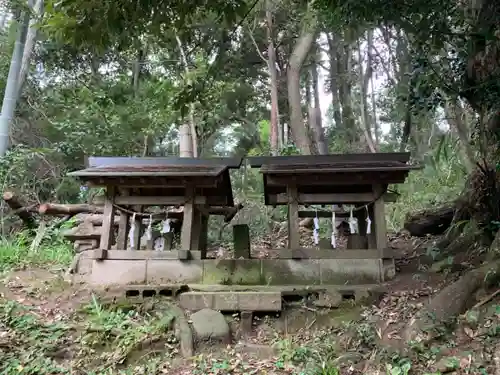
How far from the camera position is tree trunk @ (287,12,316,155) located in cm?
1377

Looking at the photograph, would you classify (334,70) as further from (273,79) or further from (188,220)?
(188,220)

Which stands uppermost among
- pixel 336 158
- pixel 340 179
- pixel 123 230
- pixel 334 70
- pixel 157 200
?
pixel 334 70

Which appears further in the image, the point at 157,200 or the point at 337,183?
A: the point at 157,200

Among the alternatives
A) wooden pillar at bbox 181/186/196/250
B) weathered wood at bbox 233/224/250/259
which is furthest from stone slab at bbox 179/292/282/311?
weathered wood at bbox 233/224/250/259

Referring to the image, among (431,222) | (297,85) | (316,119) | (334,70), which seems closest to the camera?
(431,222)

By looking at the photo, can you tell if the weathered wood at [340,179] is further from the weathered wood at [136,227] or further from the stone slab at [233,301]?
the weathered wood at [136,227]

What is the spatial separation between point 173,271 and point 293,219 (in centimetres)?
201

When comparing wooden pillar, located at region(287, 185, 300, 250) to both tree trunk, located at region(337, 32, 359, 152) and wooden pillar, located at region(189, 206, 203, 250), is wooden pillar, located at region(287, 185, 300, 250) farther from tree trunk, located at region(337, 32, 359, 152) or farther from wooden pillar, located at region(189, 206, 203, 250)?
A: tree trunk, located at region(337, 32, 359, 152)

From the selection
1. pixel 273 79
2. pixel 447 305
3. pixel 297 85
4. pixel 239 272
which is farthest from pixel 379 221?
pixel 273 79

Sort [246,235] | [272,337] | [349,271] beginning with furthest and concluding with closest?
1. [246,235]
2. [349,271]
3. [272,337]

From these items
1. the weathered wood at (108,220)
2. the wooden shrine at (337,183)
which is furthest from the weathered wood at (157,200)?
the wooden shrine at (337,183)

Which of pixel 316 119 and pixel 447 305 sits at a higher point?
pixel 316 119

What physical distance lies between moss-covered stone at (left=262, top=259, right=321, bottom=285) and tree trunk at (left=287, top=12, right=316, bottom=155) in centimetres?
700

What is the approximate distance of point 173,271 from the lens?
280 inches
